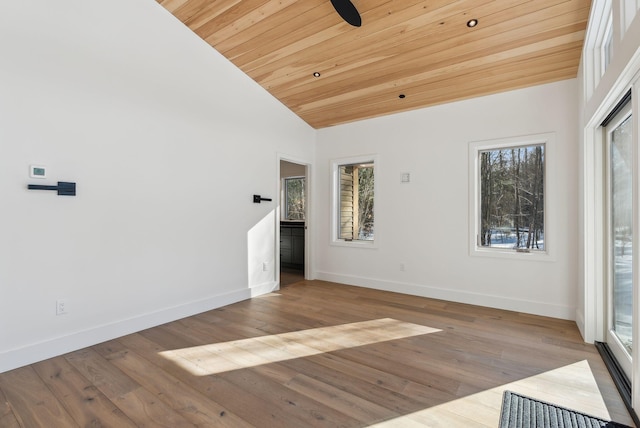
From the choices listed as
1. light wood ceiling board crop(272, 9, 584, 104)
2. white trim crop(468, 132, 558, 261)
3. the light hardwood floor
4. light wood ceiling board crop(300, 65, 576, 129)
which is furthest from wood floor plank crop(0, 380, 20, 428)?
light wood ceiling board crop(300, 65, 576, 129)

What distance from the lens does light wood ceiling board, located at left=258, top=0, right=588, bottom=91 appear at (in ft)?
8.82

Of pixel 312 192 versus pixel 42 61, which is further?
pixel 312 192

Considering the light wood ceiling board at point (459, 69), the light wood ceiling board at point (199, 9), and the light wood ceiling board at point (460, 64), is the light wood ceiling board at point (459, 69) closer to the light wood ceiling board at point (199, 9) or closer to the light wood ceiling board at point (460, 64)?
the light wood ceiling board at point (460, 64)

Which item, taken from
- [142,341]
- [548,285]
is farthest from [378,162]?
[142,341]

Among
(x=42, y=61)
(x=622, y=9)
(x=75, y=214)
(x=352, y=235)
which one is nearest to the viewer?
(x=622, y=9)

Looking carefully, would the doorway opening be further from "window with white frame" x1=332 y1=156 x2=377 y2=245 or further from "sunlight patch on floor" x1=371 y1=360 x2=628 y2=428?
"sunlight patch on floor" x1=371 y1=360 x2=628 y2=428

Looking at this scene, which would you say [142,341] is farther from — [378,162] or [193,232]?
[378,162]

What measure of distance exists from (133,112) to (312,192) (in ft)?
9.54

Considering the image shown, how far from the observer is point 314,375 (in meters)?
2.24

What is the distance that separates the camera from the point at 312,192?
5.35 metres

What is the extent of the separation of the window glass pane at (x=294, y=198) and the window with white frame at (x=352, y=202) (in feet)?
5.86

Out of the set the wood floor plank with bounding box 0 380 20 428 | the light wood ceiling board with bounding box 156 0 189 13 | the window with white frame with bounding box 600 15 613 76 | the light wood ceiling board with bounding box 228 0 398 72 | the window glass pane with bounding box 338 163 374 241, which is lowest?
the wood floor plank with bounding box 0 380 20 428

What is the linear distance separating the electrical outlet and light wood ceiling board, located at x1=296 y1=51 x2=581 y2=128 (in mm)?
3751

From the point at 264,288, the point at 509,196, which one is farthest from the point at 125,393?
the point at 509,196
